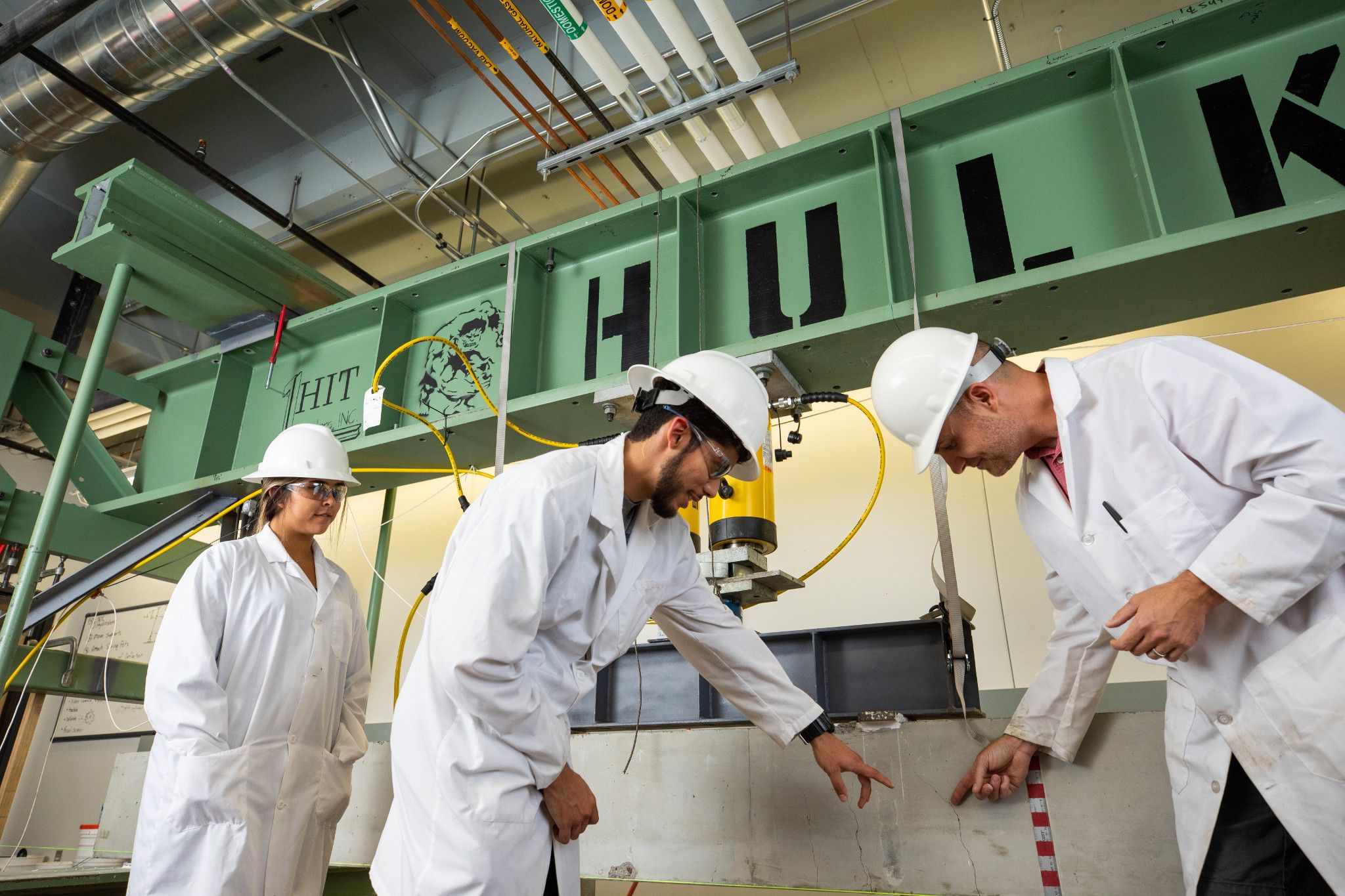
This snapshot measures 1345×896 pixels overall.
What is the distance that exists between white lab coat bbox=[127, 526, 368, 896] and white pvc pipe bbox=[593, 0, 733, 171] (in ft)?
6.82

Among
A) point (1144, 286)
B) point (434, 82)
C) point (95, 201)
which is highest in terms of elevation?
point (434, 82)

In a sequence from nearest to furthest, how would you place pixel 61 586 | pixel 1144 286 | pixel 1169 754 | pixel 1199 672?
pixel 1199 672 → pixel 1169 754 → pixel 1144 286 → pixel 61 586

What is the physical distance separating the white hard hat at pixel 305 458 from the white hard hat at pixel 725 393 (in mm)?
1393

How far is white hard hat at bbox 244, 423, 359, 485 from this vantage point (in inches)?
110

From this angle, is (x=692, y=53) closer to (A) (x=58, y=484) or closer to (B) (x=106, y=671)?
(A) (x=58, y=484)

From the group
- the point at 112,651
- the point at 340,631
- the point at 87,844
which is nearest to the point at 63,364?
the point at 340,631

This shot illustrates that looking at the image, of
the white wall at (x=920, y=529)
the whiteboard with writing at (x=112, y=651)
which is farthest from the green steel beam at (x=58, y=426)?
the whiteboard with writing at (x=112, y=651)

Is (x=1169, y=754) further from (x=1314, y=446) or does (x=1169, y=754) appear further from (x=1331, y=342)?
(x=1331, y=342)

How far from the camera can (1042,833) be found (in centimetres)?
191

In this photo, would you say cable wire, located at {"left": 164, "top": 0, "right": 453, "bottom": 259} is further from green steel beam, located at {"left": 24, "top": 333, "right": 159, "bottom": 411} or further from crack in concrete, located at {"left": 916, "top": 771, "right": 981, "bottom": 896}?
crack in concrete, located at {"left": 916, "top": 771, "right": 981, "bottom": 896}

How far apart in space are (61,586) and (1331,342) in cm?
563

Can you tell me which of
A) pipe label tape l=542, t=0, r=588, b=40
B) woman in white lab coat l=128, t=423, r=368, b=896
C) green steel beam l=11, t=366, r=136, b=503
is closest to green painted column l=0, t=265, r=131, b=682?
green steel beam l=11, t=366, r=136, b=503

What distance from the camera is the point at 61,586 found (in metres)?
3.40

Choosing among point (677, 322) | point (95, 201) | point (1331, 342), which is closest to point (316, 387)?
point (95, 201)
